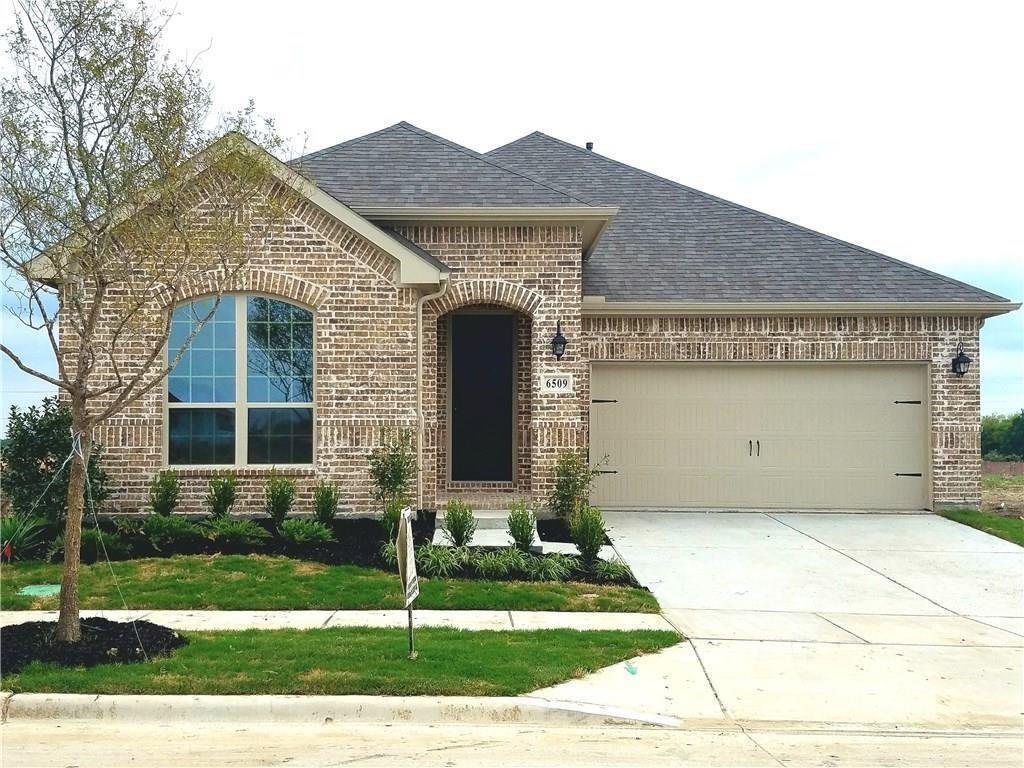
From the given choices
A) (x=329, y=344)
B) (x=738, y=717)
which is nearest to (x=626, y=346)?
→ (x=329, y=344)

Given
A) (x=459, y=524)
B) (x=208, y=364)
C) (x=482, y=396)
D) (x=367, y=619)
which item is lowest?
(x=367, y=619)

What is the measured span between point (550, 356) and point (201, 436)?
522 centimetres

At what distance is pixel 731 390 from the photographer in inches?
535

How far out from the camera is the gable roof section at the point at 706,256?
44.2 feet

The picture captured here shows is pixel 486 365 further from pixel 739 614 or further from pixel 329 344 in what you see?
pixel 739 614

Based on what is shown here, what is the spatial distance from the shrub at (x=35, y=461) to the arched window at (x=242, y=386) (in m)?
1.46

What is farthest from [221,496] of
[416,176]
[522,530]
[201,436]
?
[416,176]

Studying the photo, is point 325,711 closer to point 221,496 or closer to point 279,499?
point 279,499

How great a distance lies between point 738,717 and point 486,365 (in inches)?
342

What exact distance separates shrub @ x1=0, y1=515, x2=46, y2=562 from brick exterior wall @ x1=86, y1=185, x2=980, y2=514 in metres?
1.40

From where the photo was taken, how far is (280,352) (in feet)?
37.0

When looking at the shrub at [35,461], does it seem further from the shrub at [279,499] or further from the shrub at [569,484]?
the shrub at [569,484]

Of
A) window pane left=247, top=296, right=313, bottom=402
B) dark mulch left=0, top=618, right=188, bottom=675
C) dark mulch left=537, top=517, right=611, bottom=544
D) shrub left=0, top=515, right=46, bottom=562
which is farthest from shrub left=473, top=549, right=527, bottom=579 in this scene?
shrub left=0, top=515, right=46, bottom=562

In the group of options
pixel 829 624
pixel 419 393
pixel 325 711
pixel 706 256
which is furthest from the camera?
pixel 706 256
